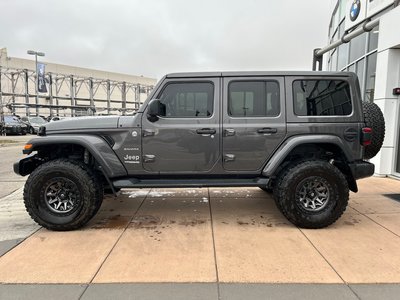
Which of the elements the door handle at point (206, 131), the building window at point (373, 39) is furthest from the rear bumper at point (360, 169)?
the building window at point (373, 39)

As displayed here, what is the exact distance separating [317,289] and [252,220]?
1.91 metres

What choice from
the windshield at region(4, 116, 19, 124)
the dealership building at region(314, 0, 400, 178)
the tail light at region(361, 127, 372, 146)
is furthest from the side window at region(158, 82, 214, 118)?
the windshield at region(4, 116, 19, 124)

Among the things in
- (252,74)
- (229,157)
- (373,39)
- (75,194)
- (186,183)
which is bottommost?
(75,194)

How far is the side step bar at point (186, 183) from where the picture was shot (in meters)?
4.48

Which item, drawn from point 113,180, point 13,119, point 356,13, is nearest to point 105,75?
point 13,119

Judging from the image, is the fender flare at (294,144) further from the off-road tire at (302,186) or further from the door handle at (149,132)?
the door handle at (149,132)

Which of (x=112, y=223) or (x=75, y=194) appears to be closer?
(x=75, y=194)

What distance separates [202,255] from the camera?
366cm

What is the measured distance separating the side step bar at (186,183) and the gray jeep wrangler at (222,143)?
1cm

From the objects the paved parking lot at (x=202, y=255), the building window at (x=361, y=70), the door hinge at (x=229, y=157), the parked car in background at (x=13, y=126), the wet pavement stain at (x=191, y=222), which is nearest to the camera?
the paved parking lot at (x=202, y=255)

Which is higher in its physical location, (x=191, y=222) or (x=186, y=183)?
(x=186, y=183)

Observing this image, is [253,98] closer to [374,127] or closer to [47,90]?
[374,127]

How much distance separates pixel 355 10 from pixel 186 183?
8902 mm

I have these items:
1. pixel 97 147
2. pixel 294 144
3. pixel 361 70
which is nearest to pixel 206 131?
pixel 294 144
